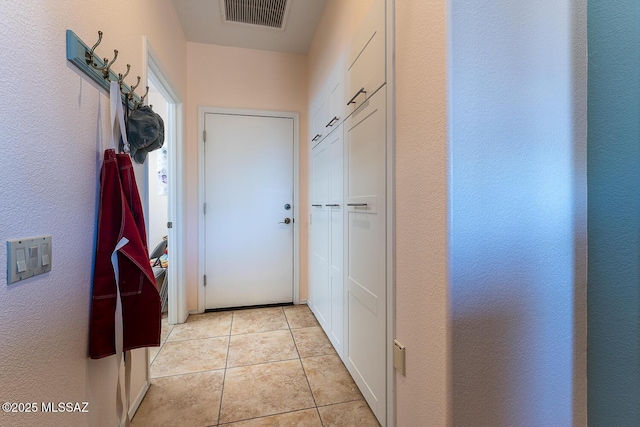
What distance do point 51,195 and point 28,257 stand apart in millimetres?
203

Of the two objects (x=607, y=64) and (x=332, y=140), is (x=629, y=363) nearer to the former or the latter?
(x=607, y=64)

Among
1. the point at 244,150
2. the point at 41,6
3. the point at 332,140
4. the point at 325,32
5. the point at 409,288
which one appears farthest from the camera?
the point at 244,150

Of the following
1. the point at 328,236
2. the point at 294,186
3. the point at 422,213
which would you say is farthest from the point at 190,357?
the point at 422,213

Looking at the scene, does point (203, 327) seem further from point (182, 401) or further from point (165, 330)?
point (182, 401)

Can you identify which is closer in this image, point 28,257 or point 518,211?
point 28,257

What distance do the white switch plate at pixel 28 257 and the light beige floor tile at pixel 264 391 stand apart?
110 centimetres

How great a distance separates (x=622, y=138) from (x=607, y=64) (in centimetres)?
25

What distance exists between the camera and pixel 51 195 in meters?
0.81

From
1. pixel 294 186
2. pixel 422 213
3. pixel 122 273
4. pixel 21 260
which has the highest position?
pixel 294 186

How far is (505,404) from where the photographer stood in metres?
0.86

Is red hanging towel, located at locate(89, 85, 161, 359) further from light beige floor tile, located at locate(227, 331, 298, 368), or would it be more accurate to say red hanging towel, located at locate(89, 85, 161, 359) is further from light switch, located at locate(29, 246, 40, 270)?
light beige floor tile, located at locate(227, 331, 298, 368)

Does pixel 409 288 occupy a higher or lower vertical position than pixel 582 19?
lower

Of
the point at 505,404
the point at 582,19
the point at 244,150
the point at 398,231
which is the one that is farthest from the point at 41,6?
the point at 244,150

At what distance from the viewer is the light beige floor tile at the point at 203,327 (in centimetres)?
223
